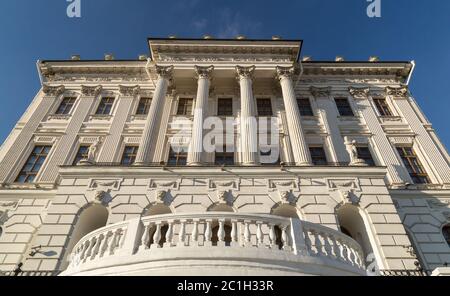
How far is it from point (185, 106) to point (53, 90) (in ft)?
34.0

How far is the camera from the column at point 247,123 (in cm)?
1599

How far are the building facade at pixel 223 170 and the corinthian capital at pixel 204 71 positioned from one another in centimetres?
10

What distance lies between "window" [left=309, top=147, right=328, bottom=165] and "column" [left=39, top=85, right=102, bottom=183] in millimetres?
14633

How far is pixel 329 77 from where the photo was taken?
2403cm

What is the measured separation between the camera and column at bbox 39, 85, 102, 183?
16984mm

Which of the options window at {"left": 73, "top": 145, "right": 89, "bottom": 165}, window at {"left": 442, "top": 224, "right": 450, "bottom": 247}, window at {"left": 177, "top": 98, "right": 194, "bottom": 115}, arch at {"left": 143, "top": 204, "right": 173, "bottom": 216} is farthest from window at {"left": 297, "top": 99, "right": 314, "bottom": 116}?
window at {"left": 73, "top": 145, "right": 89, "bottom": 165}

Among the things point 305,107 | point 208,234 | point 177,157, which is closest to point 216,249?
point 208,234

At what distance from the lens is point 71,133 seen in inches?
760

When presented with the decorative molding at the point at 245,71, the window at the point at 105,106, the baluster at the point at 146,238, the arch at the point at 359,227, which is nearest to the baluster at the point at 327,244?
the arch at the point at 359,227

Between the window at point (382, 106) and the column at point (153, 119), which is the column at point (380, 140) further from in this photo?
the column at point (153, 119)

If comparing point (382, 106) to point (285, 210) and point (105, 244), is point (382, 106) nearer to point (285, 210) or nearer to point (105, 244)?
point (285, 210)
